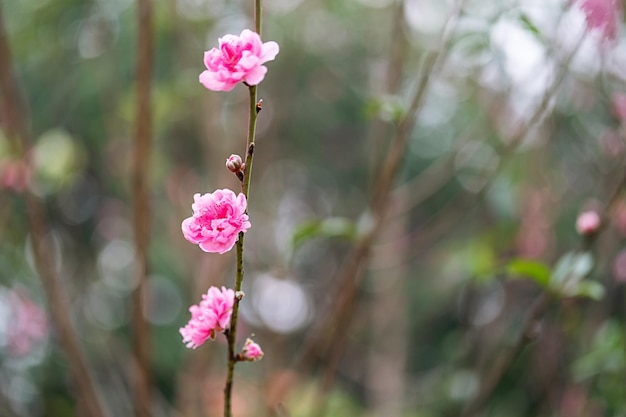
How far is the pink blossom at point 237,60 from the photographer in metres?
0.51

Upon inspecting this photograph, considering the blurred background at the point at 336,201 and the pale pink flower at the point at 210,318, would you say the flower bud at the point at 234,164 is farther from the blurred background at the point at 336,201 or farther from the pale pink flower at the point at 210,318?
the blurred background at the point at 336,201

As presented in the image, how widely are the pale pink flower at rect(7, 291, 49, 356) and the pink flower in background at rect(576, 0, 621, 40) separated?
57.0 inches

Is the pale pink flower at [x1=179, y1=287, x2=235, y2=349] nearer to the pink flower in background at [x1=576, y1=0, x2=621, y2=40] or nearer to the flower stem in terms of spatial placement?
the flower stem

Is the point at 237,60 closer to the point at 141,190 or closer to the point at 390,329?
the point at 141,190

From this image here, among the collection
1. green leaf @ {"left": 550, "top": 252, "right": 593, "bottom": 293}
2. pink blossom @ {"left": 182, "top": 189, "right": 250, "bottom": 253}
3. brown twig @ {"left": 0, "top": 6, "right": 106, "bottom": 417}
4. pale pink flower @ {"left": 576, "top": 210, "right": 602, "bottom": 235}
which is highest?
pink blossom @ {"left": 182, "top": 189, "right": 250, "bottom": 253}

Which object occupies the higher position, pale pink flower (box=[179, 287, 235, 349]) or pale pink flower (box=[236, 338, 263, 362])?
pale pink flower (box=[179, 287, 235, 349])

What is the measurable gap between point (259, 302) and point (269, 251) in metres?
0.22

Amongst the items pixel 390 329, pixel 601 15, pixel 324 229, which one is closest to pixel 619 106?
pixel 601 15

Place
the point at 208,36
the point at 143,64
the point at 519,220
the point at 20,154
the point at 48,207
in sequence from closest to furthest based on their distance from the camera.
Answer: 1. the point at 143,64
2. the point at 20,154
3. the point at 519,220
4. the point at 208,36
5. the point at 48,207

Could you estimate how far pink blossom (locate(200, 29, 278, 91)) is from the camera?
1.69 feet

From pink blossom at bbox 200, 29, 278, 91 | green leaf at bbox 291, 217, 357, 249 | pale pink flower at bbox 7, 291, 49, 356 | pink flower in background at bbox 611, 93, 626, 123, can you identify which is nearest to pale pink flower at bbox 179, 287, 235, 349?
pink blossom at bbox 200, 29, 278, 91

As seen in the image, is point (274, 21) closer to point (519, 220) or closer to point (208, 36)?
point (208, 36)

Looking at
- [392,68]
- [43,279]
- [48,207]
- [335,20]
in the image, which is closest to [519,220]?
[392,68]

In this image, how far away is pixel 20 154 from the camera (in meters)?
1.21
